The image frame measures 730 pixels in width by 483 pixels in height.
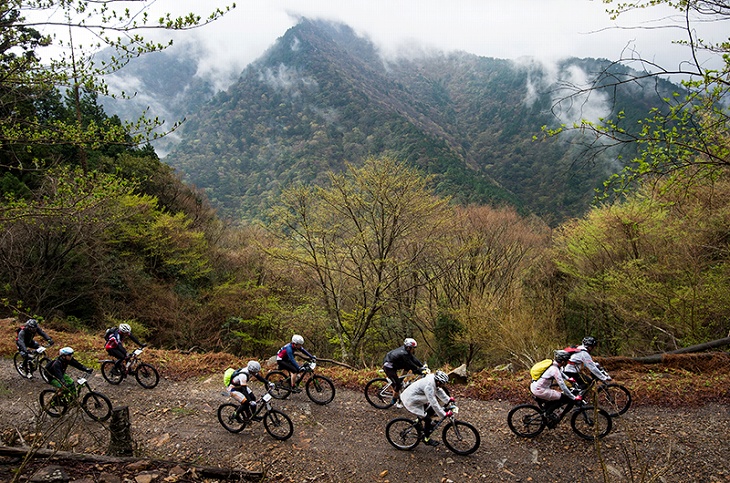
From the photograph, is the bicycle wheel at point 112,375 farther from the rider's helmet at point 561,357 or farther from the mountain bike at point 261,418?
the rider's helmet at point 561,357

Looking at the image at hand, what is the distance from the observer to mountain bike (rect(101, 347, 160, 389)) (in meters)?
9.60

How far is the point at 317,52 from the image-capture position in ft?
405

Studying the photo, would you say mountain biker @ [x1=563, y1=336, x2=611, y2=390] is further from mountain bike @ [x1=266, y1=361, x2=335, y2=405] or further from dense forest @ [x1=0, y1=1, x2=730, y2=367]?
mountain bike @ [x1=266, y1=361, x2=335, y2=405]

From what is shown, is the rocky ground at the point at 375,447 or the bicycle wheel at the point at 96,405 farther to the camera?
the bicycle wheel at the point at 96,405

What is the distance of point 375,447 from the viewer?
23.4ft

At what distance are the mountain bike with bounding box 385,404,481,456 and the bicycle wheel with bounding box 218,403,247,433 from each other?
2907 mm

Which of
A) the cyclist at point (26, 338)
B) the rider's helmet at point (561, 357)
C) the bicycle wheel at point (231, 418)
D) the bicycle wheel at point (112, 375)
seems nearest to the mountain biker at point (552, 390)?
the rider's helmet at point (561, 357)

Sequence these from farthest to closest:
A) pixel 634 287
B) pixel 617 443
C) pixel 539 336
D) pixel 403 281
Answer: pixel 403 281 < pixel 539 336 < pixel 634 287 < pixel 617 443

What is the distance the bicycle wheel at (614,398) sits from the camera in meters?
7.83

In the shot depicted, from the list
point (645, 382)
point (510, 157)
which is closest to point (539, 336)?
point (645, 382)

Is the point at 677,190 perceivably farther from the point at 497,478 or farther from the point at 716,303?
the point at 716,303

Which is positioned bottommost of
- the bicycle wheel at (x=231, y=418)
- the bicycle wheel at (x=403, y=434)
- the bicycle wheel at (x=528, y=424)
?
the bicycle wheel at (x=231, y=418)

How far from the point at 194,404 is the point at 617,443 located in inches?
349

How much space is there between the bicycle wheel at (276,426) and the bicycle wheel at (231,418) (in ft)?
1.54
